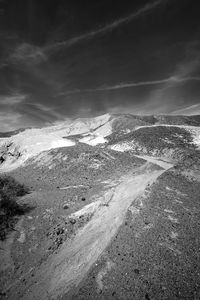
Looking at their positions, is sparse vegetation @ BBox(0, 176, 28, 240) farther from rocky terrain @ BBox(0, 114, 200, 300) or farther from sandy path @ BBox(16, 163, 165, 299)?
sandy path @ BBox(16, 163, 165, 299)

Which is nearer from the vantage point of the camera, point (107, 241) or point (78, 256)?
point (78, 256)

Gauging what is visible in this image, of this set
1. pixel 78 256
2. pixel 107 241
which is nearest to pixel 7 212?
pixel 78 256

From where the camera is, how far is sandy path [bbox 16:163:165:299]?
835cm

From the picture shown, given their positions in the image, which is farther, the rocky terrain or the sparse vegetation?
the sparse vegetation

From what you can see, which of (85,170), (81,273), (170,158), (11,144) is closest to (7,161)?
(11,144)

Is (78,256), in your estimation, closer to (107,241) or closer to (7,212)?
(107,241)

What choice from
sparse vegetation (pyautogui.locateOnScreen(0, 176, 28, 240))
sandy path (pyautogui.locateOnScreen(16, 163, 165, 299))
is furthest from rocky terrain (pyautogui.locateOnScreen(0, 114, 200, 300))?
sparse vegetation (pyautogui.locateOnScreen(0, 176, 28, 240))

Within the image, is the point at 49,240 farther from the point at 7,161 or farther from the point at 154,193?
the point at 7,161

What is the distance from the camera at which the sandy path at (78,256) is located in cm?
835

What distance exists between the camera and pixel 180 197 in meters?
16.4

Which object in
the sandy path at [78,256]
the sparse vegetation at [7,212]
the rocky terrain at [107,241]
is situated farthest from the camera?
the sparse vegetation at [7,212]

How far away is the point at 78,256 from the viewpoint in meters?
10.1

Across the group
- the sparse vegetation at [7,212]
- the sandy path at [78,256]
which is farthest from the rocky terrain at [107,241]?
the sparse vegetation at [7,212]

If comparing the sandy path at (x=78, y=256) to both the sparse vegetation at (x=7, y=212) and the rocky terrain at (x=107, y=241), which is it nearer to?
the rocky terrain at (x=107, y=241)
